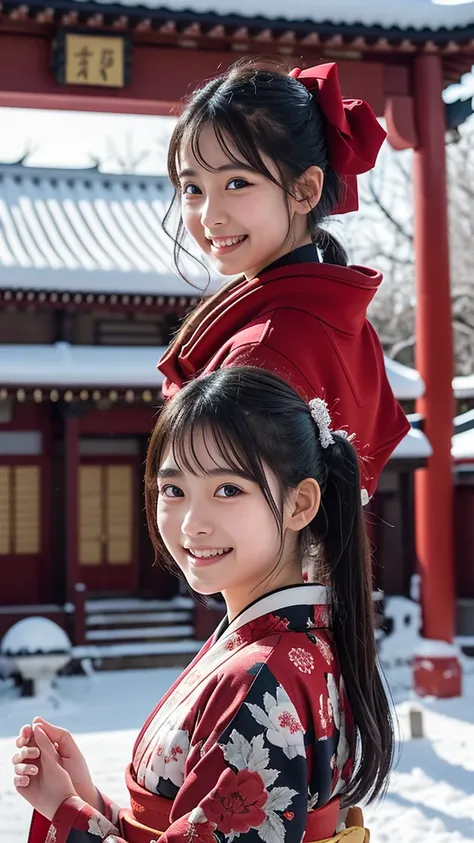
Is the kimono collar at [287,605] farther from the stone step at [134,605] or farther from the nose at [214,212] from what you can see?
the stone step at [134,605]

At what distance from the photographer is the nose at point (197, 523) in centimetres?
151

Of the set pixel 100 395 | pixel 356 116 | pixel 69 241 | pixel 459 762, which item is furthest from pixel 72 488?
pixel 356 116

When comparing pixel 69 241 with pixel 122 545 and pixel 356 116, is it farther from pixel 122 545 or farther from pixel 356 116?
pixel 356 116

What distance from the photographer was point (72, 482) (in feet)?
33.2

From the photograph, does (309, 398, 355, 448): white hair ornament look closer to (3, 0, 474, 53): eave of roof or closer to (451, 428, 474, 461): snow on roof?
(3, 0, 474, 53): eave of roof

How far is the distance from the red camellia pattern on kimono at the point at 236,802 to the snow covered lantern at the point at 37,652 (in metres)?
7.71

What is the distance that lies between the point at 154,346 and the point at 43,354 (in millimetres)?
1380

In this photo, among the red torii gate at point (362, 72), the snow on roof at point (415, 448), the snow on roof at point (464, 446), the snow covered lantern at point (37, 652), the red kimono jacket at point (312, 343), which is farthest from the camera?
the snow on roof at point (464, 446)

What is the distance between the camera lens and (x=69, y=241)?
38.2 ft

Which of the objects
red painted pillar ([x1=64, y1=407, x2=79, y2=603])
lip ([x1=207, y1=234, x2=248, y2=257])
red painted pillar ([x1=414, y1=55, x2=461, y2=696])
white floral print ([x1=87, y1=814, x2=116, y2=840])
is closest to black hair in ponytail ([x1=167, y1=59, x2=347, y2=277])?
lip ([x1=207, y1=234, x2=248, y2=257])

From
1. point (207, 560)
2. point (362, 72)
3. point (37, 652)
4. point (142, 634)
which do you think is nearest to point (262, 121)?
point (207, 560)

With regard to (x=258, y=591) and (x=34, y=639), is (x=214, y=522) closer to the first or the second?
(x=258, y=591)

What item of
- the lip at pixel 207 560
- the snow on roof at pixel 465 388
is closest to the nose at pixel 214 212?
the lip at pixel 207 560

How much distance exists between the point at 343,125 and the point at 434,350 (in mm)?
6404
